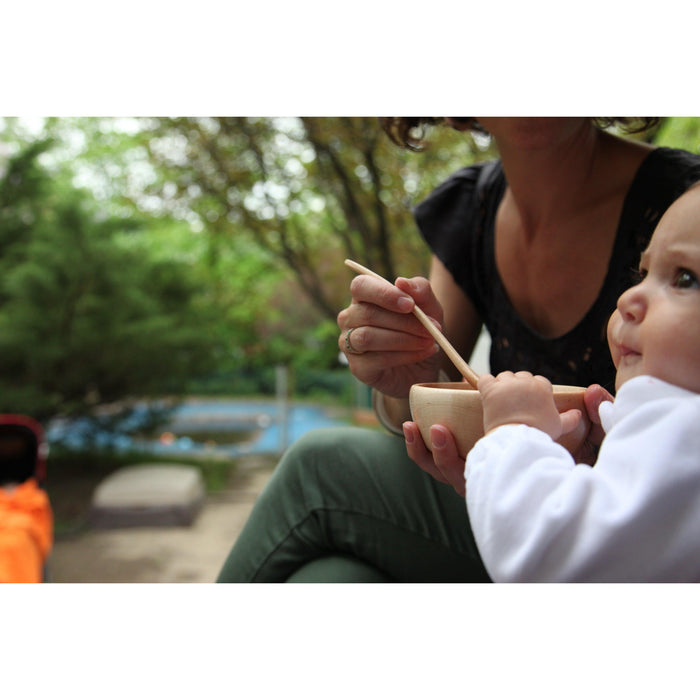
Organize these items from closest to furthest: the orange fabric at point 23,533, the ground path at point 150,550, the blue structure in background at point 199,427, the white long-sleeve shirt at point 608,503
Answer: the white long-sleeve shirt at point 608,503 → the orange fabric at point 23,533 → the ground path at point 150,550 → the blue structure in background at point 199,427

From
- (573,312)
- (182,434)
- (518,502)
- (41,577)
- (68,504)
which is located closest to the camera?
(518,502)

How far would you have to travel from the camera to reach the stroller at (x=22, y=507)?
4.69 feet

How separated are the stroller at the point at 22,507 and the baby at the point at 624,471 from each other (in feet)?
4.15

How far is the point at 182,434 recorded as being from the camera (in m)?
3.18

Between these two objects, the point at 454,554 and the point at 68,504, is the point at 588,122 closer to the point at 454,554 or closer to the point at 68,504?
the point at 454,554

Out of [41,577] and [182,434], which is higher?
[41,577]

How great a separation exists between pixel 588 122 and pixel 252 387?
251 centimetres

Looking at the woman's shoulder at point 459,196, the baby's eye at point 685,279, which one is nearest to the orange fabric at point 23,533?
the woman's shoulder at point 459,196

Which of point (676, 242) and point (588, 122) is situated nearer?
point (676, 242)

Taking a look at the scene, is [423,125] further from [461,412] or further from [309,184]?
[309,184]

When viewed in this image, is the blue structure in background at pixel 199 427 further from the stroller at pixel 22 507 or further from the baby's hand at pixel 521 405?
the baby's hand at pixel 521 405

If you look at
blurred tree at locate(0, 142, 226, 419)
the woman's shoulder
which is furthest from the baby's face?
A: blurred tree at locate(0, 142, 226, 419)

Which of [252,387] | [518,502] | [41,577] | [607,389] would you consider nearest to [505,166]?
[607,389]

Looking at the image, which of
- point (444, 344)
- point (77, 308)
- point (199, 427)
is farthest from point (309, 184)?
point (444, 344)
